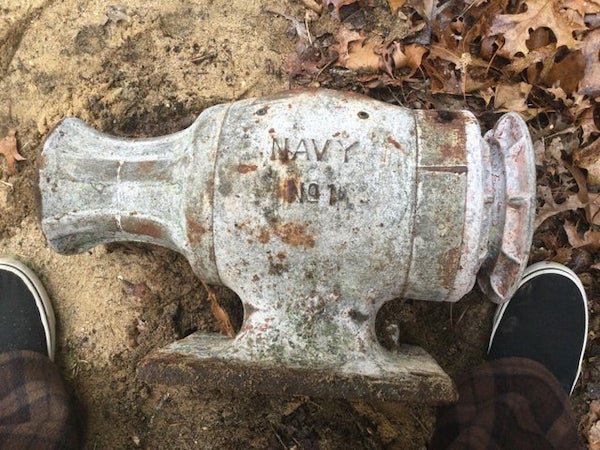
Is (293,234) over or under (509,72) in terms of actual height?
under

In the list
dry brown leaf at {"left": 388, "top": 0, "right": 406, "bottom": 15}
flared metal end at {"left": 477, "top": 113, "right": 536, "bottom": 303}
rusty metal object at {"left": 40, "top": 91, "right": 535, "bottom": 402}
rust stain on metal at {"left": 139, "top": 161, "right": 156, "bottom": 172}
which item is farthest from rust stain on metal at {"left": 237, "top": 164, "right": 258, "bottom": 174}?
dry brown leaf at {"left": 388, "top": 0, "right": 406, "bottom": 15}

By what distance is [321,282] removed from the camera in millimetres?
2039

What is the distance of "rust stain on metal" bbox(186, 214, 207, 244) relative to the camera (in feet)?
6.77

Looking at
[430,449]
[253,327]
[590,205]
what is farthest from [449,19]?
[430,449]

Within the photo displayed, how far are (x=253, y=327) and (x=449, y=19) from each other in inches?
73.4

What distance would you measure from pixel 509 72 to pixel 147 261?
202 centimetres

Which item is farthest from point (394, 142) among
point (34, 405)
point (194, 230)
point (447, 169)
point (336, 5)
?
point (34, 405)

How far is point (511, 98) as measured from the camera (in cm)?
288

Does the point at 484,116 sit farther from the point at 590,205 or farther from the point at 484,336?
the point at 484,336

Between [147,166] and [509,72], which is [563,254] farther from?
[147,166]

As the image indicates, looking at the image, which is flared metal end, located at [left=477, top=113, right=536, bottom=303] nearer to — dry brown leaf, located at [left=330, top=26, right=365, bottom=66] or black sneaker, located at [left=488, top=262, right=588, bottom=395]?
black sneaker, located at [left=488, top=262, right=588, bottom=395]

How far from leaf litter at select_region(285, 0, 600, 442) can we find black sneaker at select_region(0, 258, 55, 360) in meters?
1.65

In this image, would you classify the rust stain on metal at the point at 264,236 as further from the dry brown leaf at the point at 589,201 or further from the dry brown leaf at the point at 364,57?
the dry brown leaf at the point at 589,201

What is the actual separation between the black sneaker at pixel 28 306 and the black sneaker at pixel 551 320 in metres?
2.21
